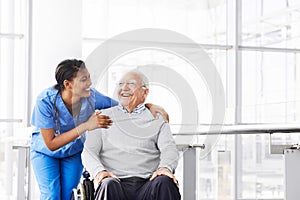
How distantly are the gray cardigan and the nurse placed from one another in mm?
47

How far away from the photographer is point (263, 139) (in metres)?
5.17

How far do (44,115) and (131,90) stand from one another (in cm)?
56

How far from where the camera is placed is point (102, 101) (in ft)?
8.68

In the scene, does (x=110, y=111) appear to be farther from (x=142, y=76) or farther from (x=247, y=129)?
(x=247, y=129)

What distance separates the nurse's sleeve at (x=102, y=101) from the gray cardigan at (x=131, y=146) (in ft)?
0.71

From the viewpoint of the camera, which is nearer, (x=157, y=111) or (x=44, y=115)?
(x=157, y=111)

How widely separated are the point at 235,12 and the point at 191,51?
7.88 ft

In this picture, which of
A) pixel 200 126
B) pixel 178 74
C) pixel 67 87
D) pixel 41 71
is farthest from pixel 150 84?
pixel 41 71

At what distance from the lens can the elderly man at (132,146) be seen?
89.0 inches

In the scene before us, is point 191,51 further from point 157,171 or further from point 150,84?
point 157,171

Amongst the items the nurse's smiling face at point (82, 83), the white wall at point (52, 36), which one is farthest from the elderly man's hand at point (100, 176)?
the white wall at point (52, 36)

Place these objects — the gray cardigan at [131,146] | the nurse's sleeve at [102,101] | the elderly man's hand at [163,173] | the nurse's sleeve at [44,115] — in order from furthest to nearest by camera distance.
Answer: the nurse's sleeve at [44,115] → the nurse's sleeve at [102,101] → the gray cardigan at [131,146] → the elderly man's hand at [163,173]

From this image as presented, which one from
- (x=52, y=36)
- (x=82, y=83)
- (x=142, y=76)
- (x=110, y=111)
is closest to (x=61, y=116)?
(x=82, y=83)

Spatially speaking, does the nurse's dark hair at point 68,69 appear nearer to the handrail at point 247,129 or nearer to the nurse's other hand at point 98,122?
the nurse's other hand at point 98,122
